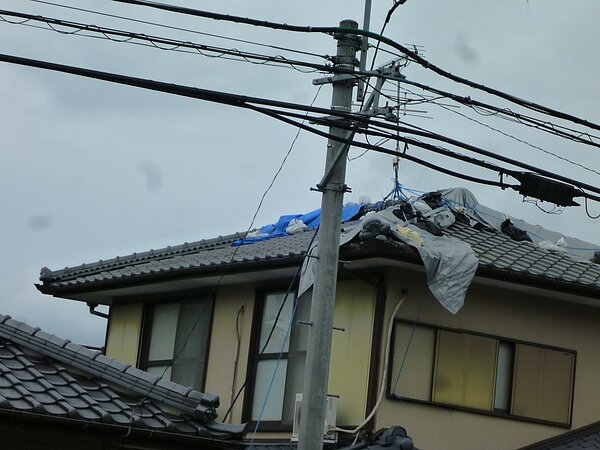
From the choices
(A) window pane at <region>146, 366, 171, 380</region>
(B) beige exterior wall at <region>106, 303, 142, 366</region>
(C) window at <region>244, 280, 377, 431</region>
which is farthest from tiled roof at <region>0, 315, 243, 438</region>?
(B) beige exterior wall at <region>106, 303, 142, 366</region>

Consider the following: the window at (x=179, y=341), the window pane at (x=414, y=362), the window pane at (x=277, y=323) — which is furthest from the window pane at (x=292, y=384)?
the window at (x=179, y=341)

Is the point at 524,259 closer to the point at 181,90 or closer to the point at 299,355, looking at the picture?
the point at 299,355

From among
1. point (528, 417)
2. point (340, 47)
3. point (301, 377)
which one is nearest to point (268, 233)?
point (301, 377)

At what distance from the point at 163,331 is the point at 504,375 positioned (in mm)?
6394

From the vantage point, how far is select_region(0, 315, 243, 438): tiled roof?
36.3 feet

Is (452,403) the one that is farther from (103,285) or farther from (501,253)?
(103,285)

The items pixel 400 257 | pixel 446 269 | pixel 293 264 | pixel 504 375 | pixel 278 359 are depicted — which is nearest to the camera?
pixel 400 257

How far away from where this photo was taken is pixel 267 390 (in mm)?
17500

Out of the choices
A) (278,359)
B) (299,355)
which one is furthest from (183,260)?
(299,355)

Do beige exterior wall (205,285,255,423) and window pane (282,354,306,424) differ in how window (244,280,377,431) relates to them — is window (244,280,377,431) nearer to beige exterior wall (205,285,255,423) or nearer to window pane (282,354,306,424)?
window pane (282,354,306,424)

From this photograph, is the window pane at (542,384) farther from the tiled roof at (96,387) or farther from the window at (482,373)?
the tiled roof at (96,387)

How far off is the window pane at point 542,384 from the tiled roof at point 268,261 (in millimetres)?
1292

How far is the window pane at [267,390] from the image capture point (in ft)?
56.6

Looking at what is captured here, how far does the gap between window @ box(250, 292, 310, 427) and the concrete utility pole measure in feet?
17.5
